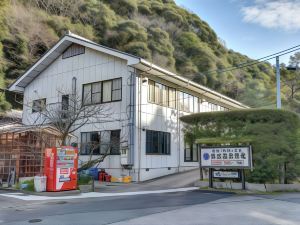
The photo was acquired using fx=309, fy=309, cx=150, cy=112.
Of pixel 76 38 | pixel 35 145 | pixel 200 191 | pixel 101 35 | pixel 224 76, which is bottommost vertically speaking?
pixel 200 191

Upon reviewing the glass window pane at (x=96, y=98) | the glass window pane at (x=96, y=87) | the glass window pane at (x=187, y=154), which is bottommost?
the glass window pane at (x=187, y=154)

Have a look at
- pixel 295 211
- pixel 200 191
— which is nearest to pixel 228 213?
pixel 295 211

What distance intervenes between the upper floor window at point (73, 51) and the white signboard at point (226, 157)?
10869 mm

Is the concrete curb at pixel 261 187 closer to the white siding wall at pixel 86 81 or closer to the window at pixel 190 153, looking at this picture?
the white siding wall at pixel 86 81

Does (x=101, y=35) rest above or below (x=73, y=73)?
above

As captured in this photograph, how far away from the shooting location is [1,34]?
2995cm

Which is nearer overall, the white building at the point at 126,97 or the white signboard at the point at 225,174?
the white signboard at the point at 225,174

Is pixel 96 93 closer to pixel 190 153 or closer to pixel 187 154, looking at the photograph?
pixel 187 154

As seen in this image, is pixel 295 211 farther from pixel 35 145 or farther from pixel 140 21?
pixel 140 21

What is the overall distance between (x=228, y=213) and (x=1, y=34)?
29.0 metres

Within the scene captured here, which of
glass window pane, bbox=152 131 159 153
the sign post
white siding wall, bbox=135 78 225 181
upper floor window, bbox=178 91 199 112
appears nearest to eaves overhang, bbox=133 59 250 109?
upper floor window, bbox=178 91 199 112

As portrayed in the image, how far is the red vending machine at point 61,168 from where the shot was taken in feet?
41.1

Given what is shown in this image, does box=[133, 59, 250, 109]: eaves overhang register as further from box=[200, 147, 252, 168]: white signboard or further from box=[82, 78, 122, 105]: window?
box=[200, 147, 252, 168]: white signboard

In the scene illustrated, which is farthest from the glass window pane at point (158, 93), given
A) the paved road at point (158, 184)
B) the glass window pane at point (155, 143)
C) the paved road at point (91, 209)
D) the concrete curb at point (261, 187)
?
the paved road at point (91, 209)
